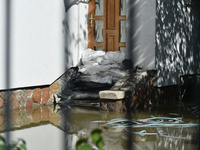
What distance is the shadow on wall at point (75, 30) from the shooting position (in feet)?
32.2

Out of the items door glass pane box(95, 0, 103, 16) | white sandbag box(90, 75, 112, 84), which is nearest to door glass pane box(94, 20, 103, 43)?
door glass pane box(95, 0, 103, 16)

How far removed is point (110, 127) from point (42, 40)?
3259 mm

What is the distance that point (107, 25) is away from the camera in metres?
10.3

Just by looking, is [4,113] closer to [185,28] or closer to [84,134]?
[84,134]

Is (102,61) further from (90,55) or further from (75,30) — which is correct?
(75,30)

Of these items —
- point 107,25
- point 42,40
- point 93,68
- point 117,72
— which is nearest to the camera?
point 42,40

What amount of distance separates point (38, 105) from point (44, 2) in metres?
2.16

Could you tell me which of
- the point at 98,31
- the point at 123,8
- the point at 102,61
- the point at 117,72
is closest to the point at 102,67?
the point at 102,61

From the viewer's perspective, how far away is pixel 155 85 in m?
9.35

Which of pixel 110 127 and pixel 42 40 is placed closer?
pixel 110 127

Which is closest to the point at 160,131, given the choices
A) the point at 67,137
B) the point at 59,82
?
the point at 67,137

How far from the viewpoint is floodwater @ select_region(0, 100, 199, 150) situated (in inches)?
211

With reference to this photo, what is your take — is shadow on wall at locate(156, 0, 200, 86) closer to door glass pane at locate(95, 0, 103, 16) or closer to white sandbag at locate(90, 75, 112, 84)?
white sandbag at locate(90, 75, 112, 84)

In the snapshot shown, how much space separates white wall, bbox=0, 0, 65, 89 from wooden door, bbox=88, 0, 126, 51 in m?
1.03
